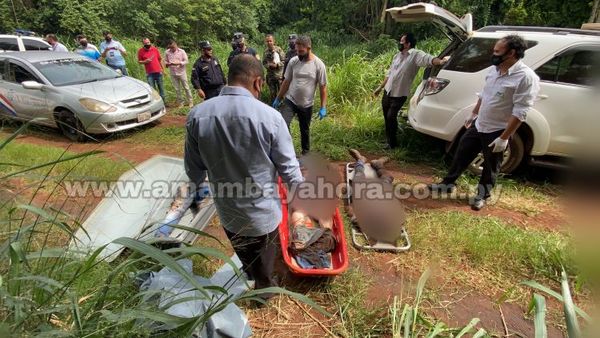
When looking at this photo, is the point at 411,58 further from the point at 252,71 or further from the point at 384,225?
the point at 252,71

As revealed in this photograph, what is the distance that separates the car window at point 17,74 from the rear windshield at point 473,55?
7041 millimetres

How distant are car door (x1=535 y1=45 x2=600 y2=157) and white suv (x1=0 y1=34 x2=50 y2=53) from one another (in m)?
11.3

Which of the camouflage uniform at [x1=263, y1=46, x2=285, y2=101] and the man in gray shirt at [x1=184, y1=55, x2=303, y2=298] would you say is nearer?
the man in gray shirt at [x1=184, y1=55, x2=303, y2=298]

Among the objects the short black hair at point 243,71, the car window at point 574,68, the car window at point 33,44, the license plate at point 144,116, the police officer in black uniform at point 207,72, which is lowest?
the license plate at point 144,116

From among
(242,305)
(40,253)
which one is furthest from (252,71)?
(242,305)

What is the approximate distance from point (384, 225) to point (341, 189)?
114 cm

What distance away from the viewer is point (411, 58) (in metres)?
5.19

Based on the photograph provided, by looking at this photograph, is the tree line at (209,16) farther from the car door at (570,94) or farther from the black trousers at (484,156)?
the black trousers at (484,156)

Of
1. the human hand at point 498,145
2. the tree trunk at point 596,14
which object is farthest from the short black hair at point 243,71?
the tree trunk at point 596,14

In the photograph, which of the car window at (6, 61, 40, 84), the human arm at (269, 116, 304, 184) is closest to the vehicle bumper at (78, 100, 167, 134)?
the car window at (6, 61, 40, 84)

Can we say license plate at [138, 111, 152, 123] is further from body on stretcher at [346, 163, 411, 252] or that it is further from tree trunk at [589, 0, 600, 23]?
tree trunk at [589, 0, 600, 23]

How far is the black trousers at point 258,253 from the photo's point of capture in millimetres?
2424

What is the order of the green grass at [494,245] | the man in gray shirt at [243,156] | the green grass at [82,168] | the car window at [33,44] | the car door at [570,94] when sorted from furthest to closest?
the car window at [33,44], the car door at [570,94], the green grass at [494,245], the man in gray shirt at [243,156], the green grass at [82,168]

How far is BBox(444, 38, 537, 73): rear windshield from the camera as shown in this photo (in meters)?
4.48
